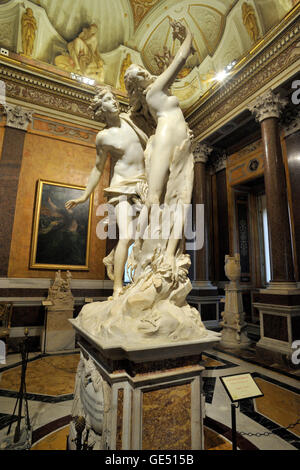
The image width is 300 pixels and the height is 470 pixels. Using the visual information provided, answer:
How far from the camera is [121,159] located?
251 cm

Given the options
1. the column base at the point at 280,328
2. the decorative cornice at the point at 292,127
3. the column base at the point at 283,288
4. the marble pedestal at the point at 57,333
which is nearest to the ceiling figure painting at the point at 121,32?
the decorative cornice at the point at 292,127

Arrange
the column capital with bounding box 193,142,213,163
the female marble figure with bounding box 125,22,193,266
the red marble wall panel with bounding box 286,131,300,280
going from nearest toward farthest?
1. the female marble figure with bounding box 125,22,193,266
2. the red marble wall panel with bounding box 286,131,300,280
3. the column capital with bounding box 193,142,213,163

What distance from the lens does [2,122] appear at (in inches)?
254

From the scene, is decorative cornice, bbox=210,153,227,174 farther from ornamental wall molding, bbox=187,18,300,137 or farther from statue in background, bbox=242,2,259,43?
statue in background, bbox=242,2,259,43

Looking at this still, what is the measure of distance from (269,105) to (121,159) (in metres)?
4.62

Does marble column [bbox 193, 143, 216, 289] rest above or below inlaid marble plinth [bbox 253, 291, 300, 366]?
→ above

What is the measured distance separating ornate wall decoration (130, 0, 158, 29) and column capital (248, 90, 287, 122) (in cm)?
433

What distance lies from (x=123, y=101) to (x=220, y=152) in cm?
353

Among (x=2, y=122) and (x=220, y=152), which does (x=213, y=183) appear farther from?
(x=2, y=122)

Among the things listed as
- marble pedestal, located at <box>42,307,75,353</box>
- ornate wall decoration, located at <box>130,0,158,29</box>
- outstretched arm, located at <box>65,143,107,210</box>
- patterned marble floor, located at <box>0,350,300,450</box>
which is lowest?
patterned marble floor, located at <box>0,350,300,450</box>

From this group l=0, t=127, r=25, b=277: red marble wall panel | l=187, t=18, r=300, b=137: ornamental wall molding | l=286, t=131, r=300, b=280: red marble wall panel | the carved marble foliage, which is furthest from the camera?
l=286, t=131, r=300, b=280: red marble wall panel

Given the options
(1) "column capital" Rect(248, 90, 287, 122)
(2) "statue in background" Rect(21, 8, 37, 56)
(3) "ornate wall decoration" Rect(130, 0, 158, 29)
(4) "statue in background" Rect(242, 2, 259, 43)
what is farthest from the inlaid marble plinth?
(2) "statue in background" Rect(21, 8, 37, 56)

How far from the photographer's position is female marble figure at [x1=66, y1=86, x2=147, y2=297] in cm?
233

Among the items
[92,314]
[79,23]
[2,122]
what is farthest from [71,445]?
[79,23]
